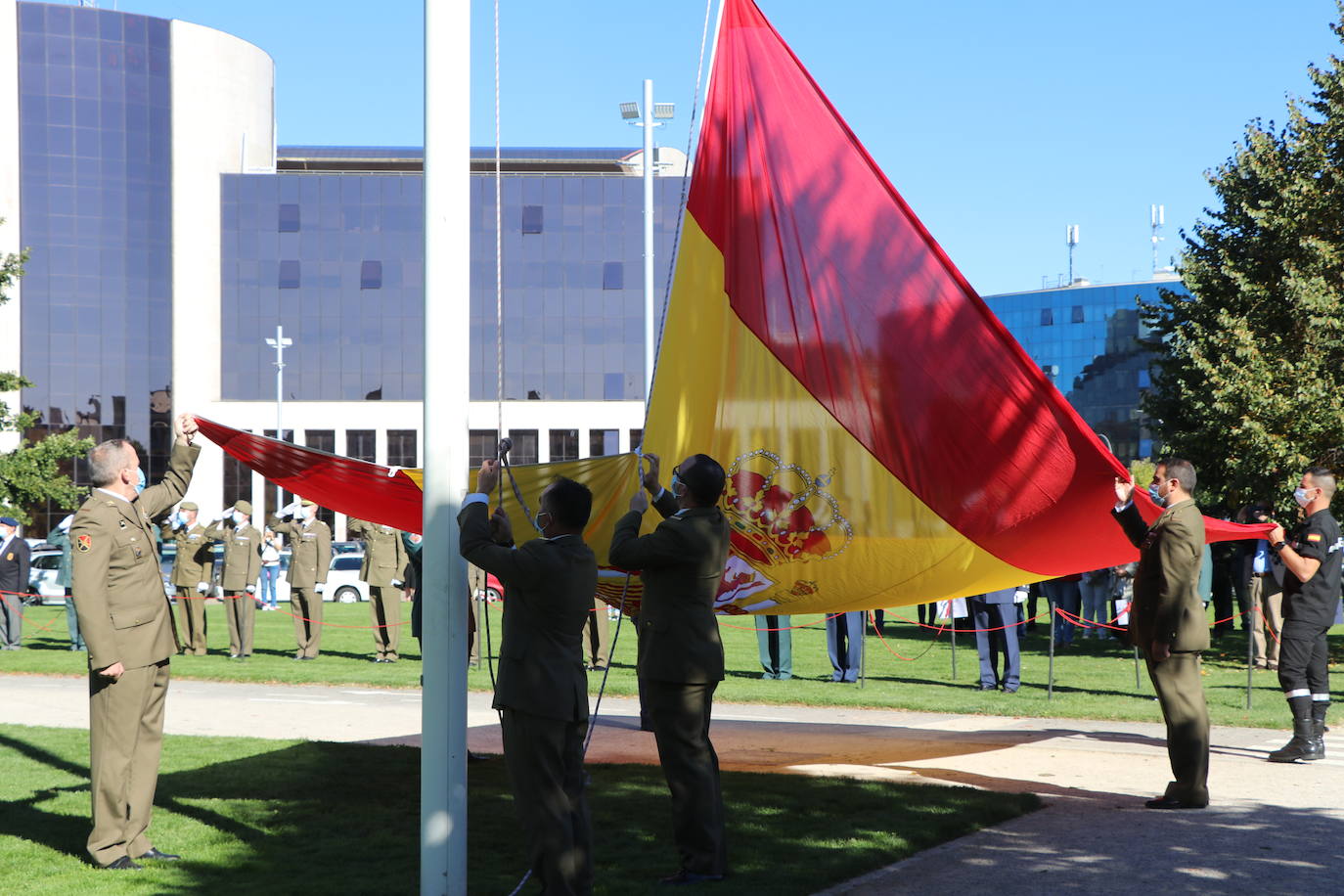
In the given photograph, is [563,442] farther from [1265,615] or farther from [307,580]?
[1265,615]

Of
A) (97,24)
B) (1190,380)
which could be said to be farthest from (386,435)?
(1190,380)

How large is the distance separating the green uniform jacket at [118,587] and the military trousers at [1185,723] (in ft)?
→ 18.5

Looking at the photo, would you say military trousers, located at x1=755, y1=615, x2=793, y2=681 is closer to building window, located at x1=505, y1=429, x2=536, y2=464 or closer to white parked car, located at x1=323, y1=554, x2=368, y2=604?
white parked car, located at x1=323, y1=554, x2=368, y2=604

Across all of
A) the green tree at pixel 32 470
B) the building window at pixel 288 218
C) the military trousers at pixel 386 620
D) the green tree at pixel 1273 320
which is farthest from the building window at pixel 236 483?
the green tree at pixel 1273 320

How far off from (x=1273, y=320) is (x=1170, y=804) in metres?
12.5

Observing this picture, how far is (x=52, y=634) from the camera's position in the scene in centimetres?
2356

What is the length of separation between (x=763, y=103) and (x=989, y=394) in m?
2.08

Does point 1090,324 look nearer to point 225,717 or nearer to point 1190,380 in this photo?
point 1190,380

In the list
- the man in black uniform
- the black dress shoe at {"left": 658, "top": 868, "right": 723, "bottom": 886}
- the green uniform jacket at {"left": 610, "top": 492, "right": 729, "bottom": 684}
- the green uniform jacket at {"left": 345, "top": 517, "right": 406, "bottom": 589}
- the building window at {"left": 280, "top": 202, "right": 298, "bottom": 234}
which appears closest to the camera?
the black dress shoe at {"left": 658, "top": 868, "right": 723, "bottom": 886}

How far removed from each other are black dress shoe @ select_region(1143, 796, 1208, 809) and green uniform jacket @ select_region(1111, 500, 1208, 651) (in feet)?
2.87

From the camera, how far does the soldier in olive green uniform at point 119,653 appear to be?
6965 mm

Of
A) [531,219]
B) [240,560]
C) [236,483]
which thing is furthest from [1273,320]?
[236,483]

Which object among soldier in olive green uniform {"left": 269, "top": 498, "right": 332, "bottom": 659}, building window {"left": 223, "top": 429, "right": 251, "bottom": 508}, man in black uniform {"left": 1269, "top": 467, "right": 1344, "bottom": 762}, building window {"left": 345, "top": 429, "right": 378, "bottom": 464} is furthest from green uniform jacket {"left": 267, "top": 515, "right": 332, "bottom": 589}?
building window {"left": 345, "top": 429, "right": 378, "bottom": 464}

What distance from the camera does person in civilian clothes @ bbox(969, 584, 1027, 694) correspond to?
14703mm
